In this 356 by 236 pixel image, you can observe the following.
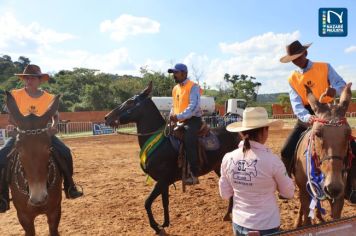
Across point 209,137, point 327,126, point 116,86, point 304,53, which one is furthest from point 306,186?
point 116,86

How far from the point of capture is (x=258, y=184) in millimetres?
3197

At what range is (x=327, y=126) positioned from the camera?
433 cm

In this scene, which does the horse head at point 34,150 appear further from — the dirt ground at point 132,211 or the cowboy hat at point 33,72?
the dirt ground at point 132,211

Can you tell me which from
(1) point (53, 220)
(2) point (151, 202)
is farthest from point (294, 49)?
(1) point (53, 220)


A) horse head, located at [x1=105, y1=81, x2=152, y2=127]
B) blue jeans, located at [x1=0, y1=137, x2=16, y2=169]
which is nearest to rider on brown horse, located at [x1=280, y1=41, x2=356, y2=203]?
horse head, located at [x1=105, y1=81, x2=152, y2=127]

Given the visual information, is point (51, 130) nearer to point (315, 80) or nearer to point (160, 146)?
point (160, 146)

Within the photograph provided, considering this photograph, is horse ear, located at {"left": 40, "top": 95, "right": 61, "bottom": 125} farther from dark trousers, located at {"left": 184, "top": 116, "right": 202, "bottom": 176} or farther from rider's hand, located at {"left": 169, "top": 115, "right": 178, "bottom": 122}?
dark trousers, located at {"left": 184, "top": 116, "right": 202, "bottom": 176}

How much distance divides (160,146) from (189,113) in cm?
86

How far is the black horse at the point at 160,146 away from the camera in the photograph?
282 inches

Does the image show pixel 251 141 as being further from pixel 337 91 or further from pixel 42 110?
pixel 42 110

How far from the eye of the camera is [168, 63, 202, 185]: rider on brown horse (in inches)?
284

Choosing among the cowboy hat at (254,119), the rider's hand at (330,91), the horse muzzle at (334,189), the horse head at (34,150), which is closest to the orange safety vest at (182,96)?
the rider's hand at (330,91)

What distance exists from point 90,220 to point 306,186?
181 inches

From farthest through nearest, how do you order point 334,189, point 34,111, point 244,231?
point 34,111, point 334,189, point 244,231
